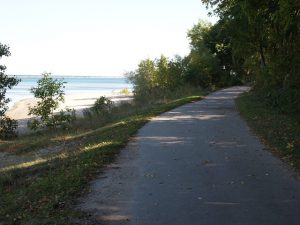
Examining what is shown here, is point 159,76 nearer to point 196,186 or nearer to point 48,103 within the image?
point 48,103

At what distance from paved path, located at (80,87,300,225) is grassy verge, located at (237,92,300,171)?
356 millimetres

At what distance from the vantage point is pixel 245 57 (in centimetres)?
3900

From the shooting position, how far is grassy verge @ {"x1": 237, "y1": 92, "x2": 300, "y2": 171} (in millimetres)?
11117

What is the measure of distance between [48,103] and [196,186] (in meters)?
19.3

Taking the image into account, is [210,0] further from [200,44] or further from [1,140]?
[200,44]

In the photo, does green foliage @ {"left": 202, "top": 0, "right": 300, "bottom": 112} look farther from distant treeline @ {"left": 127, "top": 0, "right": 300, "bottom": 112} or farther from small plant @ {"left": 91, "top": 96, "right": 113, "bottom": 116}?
small plant @ {"left": 91, "top": 96, "right": 113, "bottom": 116}

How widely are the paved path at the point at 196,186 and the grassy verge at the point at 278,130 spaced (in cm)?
36

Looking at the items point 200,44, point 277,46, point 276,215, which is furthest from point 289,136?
point 200,44

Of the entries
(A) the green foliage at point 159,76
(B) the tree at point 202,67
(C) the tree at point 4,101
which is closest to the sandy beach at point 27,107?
(A) the green foliage at point 159,76

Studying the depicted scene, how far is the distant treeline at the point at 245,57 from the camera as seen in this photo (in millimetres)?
15411

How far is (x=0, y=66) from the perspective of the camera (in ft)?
88.1

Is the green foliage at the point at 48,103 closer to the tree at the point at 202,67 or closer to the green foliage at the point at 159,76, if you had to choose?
the green foliage at the point at 159,76

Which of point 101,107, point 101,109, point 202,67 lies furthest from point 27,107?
point 101,109

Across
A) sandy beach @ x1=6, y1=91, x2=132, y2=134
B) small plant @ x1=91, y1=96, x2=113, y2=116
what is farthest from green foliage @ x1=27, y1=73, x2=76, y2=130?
sandy beach @ x1=6, y1=91, x2=132, y2=134
